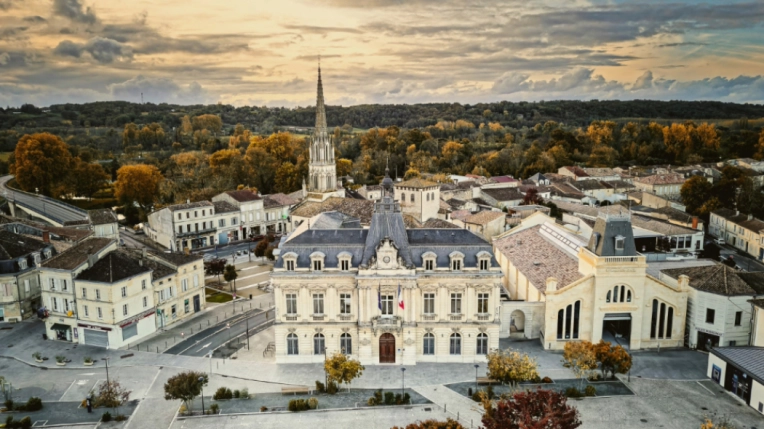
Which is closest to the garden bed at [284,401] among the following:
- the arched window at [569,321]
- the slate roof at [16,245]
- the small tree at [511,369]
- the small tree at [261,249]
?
the small tree at [511,369]

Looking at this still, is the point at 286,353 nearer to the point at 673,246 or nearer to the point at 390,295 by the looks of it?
the point at 390,295

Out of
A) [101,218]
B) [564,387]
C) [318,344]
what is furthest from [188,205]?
[564,387]

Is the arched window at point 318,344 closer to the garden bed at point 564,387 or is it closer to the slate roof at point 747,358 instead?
the garden bed at point 564,387

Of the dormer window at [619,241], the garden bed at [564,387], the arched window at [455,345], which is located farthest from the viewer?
the dormer window at [619,241]

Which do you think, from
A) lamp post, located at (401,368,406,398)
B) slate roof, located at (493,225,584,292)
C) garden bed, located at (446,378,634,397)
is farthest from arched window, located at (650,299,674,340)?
lamp post, located at (401,368,406,398)

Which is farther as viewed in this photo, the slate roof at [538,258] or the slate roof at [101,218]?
the slate roof at [101,218]

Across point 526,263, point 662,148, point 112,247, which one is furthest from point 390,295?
point 662,148
